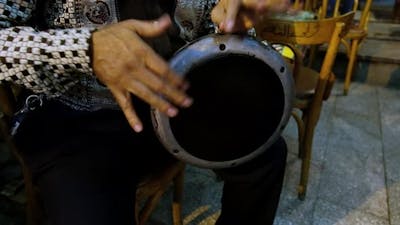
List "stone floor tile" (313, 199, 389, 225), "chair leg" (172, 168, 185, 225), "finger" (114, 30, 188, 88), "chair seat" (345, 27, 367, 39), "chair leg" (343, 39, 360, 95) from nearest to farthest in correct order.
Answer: "finger" (114, 30, 188, 88) → "chair leg" (172, 168, 185, 225) → "stone floor tile" (313, 199, 389, 225) → "chair seat" (345, 27, 367, 39) → "chair leg" (343, 39, 360, 95)

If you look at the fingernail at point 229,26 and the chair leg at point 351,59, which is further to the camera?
the chair leg at point 351,59

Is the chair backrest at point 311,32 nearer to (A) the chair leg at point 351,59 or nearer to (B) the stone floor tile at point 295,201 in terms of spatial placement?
(B) the stone floor tile at point 295,201

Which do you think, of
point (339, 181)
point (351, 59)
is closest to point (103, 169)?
point (339, 181)

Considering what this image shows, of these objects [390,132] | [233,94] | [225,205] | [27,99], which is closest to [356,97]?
[390,132]

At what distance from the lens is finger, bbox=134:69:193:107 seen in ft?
1.77

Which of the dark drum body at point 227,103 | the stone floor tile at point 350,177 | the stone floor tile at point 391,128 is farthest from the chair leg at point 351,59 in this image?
the dark drum body at point 227,103

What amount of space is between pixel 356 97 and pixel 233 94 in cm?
234

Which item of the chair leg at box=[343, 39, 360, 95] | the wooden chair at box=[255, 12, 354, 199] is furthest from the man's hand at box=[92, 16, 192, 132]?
the chair leg at box=[343, 39, 360, 95]

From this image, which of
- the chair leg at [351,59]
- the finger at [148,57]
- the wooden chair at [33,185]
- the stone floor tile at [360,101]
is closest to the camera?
the finger at [148,57]

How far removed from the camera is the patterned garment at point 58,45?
619mm

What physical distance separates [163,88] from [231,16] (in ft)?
0.75

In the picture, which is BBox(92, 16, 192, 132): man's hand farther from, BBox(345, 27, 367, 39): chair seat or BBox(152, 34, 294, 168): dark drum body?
BBox(345, 27, 367, 39): chair seat

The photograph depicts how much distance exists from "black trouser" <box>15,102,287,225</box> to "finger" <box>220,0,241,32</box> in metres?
0.30

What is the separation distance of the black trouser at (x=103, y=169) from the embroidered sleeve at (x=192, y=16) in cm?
26
